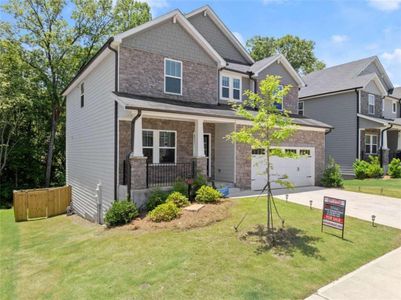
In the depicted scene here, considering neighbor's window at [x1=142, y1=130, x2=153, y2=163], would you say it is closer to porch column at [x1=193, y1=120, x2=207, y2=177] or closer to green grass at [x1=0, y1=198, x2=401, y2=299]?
porch column at [x1=193, y1=120, x2=207, y2=177]

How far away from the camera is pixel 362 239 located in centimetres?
734

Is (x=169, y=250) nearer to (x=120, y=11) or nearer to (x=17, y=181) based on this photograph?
(x=17, y=181)

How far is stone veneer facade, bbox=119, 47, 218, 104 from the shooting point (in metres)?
12.1

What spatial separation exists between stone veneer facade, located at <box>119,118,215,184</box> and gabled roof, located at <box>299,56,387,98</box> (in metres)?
14.5

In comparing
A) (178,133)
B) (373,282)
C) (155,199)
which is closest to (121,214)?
(155,199)

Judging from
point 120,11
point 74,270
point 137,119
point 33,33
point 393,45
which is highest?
point 120,11

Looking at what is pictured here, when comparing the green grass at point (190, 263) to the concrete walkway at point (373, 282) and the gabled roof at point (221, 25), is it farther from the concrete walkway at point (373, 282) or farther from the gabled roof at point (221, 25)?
the gabled roof at point (221, 25)

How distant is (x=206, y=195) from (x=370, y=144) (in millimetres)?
18726

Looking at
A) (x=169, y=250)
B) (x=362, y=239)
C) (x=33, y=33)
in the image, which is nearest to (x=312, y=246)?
(x=362, y=239)

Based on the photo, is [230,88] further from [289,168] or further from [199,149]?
[199,149]

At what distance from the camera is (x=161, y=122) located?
12625 mm

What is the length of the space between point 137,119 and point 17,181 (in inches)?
746

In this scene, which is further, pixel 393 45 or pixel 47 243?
pixel 393 45

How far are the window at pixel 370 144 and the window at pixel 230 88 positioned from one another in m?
13.3
